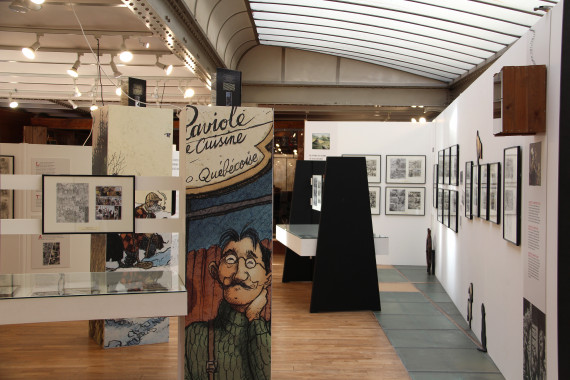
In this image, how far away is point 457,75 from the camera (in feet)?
41.0

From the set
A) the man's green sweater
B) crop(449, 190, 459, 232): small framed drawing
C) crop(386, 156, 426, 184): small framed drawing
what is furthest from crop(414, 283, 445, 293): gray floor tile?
the man's green sweater

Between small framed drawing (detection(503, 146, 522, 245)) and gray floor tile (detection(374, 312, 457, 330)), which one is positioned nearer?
small framed drawing (detection(503, 146, 522, 245))

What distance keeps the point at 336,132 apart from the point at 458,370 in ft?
25.1

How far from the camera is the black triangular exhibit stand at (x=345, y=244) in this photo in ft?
26.8

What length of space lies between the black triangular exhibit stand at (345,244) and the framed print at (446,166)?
1672 millimetres

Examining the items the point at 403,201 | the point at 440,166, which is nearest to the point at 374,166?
the point at 403,201

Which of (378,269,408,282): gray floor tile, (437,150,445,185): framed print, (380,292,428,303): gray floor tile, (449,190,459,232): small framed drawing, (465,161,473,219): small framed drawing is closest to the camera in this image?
(465,161,473,219): small framed drawing

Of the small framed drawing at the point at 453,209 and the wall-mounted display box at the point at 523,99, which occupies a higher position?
the wall-mounted display box at the point at 523,99

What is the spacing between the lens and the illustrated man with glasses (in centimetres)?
468

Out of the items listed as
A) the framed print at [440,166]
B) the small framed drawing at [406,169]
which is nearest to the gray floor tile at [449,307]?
the framed print at [440,166]

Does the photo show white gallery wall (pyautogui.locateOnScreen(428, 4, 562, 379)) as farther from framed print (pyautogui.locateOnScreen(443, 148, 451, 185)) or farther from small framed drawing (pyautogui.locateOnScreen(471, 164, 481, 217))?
framed print (pyautogui.locateOnScreen(443, 148, 451, 185))

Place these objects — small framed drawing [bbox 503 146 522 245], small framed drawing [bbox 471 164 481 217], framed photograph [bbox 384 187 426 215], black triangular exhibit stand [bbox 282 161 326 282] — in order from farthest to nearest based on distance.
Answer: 1. framed photograph [bbox 384 187 426 215]
2. black triangular exhibit stand [bbox 282 161 326 282]
3. small framed drawing [bbox 471 164 481 217]
4. small framed drawing [bbox 503 146 522 245]

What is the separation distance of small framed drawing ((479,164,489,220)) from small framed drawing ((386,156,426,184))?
617 cm

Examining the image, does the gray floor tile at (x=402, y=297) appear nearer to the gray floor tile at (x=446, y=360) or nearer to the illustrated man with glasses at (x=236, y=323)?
the gray floor tile at (x=446, y=360)
